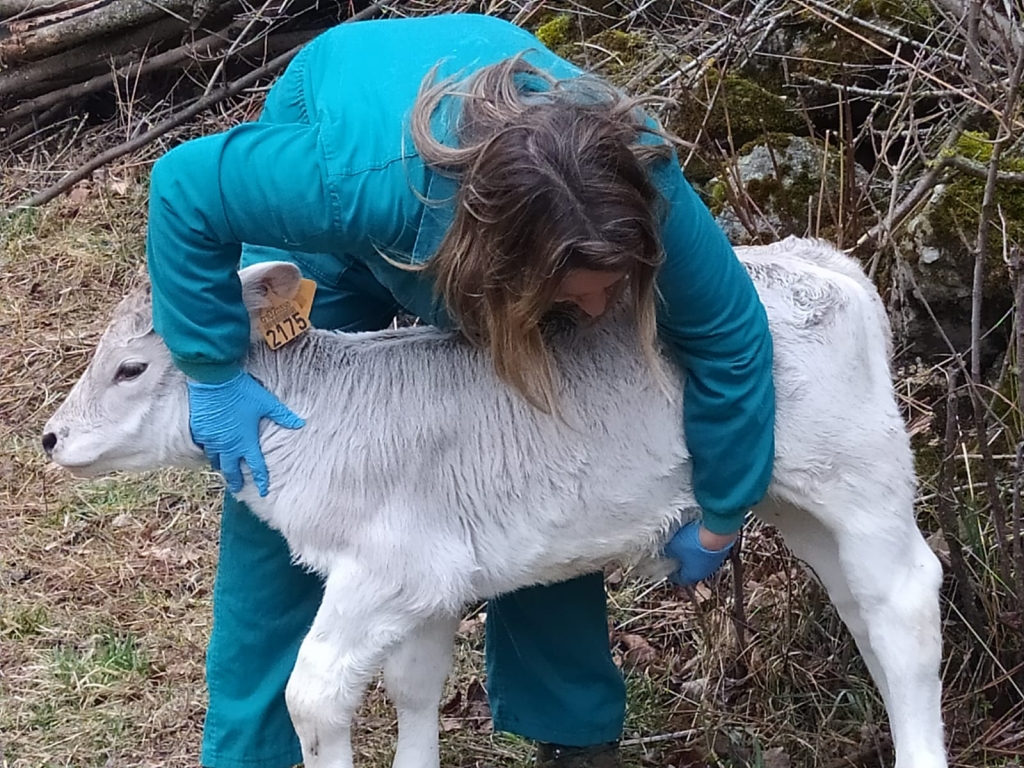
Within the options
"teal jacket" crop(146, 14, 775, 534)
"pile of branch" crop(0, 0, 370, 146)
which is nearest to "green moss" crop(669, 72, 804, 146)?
"teal jacket" crop(146, 14, 775, 534)

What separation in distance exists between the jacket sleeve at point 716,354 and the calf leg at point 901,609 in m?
0.24

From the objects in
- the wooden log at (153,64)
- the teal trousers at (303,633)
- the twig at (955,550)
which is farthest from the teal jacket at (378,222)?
the wooden log at (153,64)

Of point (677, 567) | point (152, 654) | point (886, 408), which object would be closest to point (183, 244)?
point (677, 567)

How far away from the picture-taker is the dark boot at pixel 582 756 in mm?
3338

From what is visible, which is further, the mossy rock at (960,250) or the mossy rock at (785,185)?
the mossy rock at (785,185)

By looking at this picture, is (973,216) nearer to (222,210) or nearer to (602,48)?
(602,48)

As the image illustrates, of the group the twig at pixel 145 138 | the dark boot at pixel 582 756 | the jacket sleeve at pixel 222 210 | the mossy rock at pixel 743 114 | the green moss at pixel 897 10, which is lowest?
the twig at pixel 145 138

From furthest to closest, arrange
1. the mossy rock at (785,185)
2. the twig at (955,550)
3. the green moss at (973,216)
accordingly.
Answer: the mossy rock at (785,185), the green moss at (973,216), the twig at (955,550)

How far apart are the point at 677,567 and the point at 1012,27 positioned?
1886 millimetres

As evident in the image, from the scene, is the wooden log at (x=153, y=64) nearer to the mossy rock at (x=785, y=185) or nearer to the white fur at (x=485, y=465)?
the mossy rock at (x=785, y=185)

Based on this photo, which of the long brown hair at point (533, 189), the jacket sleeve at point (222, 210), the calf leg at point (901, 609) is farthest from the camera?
the calf leg at point (901, 609)

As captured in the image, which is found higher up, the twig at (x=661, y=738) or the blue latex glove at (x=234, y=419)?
the blue latex glove at (x=234, y=419)

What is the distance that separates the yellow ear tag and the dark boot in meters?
1.34

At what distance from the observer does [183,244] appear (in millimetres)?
2340
